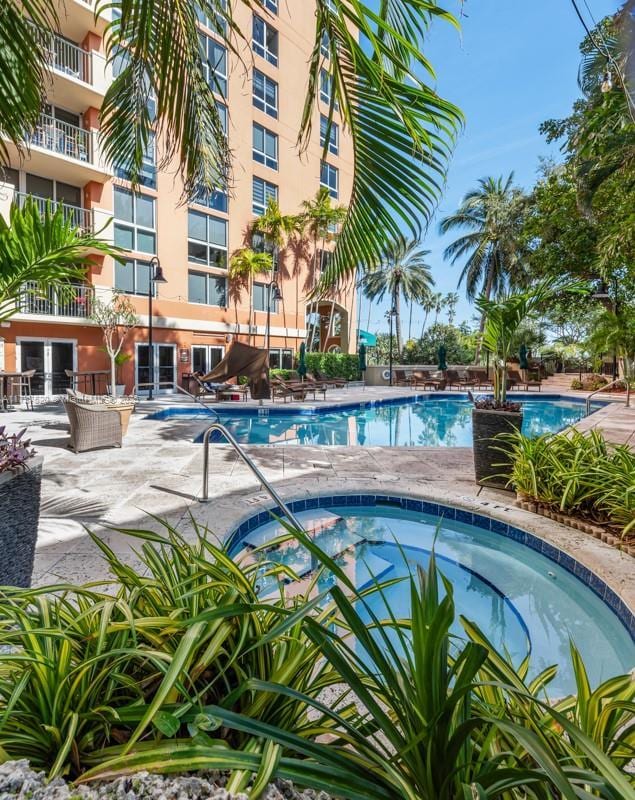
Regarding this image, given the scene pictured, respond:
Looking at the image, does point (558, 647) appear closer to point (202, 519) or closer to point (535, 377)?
point (202, 519)

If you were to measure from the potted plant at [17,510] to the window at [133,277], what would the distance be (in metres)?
15.4

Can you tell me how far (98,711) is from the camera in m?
1.18

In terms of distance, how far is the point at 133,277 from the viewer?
56.4ft

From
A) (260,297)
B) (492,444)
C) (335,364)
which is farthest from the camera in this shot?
(335,364)

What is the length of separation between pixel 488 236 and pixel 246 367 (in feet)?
77.6

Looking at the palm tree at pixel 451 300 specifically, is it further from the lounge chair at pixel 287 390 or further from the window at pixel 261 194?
the lounge chair at pixel 287 390

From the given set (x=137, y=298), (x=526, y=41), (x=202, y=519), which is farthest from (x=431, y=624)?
(x=137, y=298)

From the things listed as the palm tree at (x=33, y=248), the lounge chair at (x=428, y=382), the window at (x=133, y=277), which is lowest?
the lounge chair at (x=428, y=382)

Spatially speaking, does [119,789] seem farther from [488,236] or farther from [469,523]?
[488,236]

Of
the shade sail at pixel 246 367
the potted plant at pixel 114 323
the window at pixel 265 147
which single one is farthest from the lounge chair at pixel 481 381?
the potted plant at pixel 114 323

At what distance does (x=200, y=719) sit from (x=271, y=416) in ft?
40.5

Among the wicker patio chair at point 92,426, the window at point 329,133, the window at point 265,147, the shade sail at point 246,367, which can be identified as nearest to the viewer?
the window at point 329,133

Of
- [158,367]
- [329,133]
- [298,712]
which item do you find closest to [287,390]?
[158,367]

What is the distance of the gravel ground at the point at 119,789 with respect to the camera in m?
0.96
